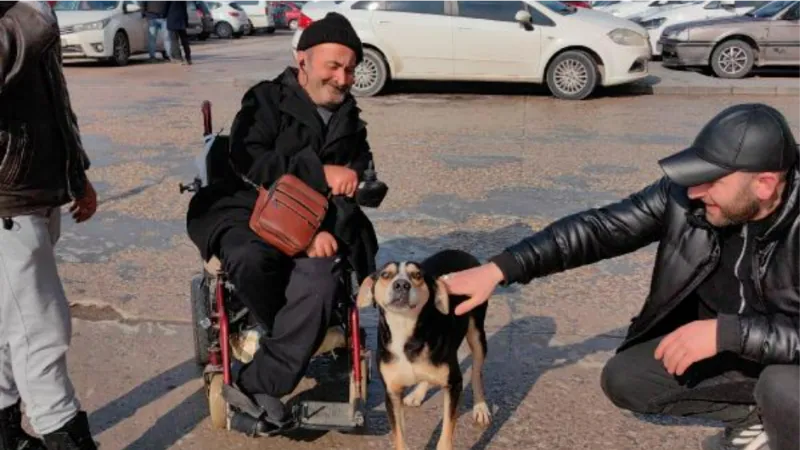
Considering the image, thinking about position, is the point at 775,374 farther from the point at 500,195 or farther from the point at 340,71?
the point at 500,195

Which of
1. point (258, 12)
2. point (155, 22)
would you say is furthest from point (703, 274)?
point (258, 12)

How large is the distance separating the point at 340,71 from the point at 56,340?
157 cm

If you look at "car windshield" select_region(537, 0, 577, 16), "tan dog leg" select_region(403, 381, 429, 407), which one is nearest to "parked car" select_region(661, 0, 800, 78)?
"car windshield" select_region(537, 0, 577, 16)

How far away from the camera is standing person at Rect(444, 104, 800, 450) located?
280 cm

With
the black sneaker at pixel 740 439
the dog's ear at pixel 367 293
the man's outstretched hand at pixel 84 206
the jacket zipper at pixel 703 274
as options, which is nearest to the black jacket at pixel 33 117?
the man's outstretched hand at pixel 84 206

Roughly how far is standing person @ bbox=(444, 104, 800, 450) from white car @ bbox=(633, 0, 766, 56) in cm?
1703

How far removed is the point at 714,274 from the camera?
320 cm

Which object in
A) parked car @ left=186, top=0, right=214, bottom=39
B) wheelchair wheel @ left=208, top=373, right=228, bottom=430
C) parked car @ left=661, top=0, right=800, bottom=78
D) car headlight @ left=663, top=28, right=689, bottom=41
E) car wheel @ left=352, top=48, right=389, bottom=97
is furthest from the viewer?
parked car @ left=186, top=0, right=214, bottom=39

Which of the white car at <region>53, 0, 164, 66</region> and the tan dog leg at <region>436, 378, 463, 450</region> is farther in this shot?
the white car at <region>53, 0, 164, 66</region>

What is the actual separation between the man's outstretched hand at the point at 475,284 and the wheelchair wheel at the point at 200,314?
1.22 metres

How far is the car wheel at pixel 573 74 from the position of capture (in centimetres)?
1375

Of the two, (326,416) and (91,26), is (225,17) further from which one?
(326,416)

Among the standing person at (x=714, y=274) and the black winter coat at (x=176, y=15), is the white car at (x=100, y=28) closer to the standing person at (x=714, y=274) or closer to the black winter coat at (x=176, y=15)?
the black winter coat at (x=176, y=15)

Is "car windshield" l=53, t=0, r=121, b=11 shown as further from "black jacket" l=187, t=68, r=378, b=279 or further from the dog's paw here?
the dog's paw
